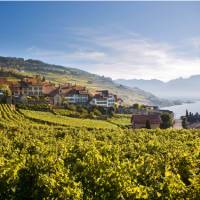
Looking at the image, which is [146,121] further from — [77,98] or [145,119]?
[77,98]

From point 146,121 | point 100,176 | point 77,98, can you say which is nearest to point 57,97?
point 77,98

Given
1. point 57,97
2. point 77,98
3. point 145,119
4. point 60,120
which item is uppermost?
point 57,97

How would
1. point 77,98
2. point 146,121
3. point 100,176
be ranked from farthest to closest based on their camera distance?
point 77,98, point 146,121, point 100,176

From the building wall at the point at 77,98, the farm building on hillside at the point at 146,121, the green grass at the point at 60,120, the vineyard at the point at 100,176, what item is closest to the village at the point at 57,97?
the building wall at the point at 77,98

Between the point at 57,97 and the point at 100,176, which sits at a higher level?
the point at 57,97

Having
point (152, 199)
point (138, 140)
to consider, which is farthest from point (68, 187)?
point (138, 140)

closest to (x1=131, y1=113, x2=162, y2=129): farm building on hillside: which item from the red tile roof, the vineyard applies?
the red tile roof

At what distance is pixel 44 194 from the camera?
2595 cm

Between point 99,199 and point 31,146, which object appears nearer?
point 99,199

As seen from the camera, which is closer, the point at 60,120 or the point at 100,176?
the point at 100,176

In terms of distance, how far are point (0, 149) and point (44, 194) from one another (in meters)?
19.3

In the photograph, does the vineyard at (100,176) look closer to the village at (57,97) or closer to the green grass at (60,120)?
the green grass at (60,120)

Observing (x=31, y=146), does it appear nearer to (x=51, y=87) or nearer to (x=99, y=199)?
(x=99, y=199)

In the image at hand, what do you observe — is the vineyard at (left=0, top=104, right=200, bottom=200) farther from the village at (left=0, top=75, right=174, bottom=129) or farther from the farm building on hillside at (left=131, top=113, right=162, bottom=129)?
the village at (left=0, top=75, right=174, bottom=129)
